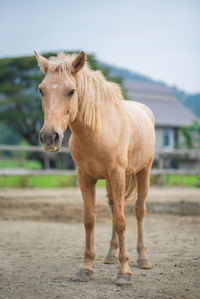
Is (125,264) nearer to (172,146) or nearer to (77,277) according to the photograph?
(77,277)

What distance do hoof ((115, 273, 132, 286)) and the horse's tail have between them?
4.37ft

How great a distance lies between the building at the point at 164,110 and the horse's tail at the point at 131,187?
25.6 meters

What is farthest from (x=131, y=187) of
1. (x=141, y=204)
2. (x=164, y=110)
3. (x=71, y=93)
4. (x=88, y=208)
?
(x=164, y=110)

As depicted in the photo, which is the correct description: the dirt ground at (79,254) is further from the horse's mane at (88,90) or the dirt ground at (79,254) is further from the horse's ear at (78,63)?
the horse's ear at (78,63)

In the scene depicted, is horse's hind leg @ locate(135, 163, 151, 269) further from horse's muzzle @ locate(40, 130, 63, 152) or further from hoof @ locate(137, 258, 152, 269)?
horse's muzzle @ locate(40, 130, 63, 152)

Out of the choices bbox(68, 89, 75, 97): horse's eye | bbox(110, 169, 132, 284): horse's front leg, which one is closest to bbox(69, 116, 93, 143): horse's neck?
bbox(68, 89, 75, 97): horse's eye

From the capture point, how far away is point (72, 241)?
4.96 m

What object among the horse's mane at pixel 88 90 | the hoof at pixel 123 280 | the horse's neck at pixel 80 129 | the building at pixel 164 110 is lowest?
the building at pixel 164 110

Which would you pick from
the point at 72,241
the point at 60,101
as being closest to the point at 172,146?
the point at 72,241

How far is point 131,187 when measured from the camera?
4.53 meters

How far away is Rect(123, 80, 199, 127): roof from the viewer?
31.4 metres

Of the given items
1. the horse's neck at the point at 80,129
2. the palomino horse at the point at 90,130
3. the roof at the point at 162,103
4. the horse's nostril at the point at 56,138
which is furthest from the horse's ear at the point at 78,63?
the roof at the point at 162,103

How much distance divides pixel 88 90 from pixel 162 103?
1269 inches

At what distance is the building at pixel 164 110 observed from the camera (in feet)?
102
